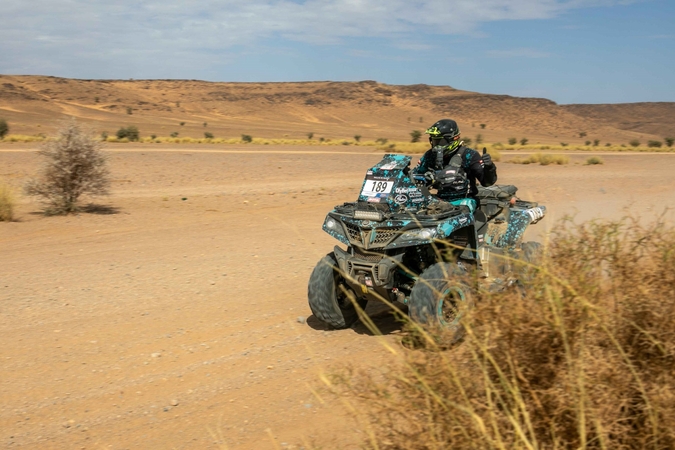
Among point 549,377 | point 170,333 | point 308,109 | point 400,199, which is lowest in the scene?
point 170,333

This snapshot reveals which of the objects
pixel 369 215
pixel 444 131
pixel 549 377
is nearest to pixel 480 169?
pixel 444 131

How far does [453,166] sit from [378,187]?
1031 mm

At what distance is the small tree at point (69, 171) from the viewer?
52.0 ft

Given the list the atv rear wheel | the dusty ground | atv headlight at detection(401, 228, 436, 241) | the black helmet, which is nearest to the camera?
the dusty ground

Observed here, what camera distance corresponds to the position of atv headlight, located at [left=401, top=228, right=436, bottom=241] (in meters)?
6.09

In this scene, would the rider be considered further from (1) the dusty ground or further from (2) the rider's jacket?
(1) the dusty ground

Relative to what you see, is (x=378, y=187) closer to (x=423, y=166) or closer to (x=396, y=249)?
(x=396, y=249)

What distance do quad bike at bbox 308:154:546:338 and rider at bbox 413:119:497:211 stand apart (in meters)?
0.23

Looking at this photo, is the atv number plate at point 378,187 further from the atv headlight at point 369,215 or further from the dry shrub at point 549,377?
the dry shrub at point 549,377

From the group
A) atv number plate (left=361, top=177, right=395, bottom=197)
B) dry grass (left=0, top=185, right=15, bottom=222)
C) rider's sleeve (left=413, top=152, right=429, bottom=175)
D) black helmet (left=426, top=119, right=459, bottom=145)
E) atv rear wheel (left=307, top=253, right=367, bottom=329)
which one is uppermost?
black helmet (left=426, top=119, right=459, bottom=145)

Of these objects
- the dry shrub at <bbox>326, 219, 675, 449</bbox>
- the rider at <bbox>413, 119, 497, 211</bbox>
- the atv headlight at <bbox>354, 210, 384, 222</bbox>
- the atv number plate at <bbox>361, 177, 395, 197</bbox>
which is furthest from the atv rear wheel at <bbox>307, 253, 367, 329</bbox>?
the dry shrub at <bbox>326, 219, 675, 449</bbox>

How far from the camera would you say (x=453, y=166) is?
7242mm

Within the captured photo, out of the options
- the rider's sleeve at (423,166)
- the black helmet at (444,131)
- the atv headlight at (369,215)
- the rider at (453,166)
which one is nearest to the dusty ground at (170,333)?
the atv headlight at (369,215)

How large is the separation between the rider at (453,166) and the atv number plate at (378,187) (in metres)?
0.72
